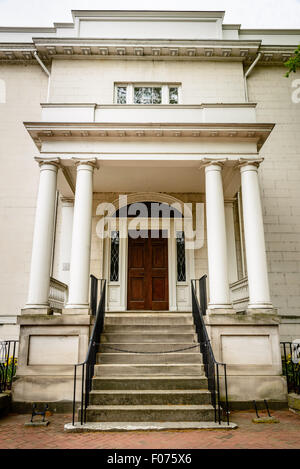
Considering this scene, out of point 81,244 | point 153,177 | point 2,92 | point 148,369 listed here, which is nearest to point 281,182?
point 153,177

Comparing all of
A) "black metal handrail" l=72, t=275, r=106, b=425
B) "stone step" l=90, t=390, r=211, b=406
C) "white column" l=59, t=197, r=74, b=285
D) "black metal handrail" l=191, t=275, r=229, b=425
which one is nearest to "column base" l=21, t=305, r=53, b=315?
"black metal handrail" l=72, t=275, r=106, b=425

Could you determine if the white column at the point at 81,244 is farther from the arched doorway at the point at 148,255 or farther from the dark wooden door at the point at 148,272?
the dark wooden door at the point at 148,272

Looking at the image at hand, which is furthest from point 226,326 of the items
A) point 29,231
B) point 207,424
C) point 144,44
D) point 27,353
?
point 144,44

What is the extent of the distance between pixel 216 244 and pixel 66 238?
16.7 ft

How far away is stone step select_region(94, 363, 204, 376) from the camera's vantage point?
277 inches

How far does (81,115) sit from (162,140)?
2264 millimetres

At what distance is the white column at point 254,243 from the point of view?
7.98 meters

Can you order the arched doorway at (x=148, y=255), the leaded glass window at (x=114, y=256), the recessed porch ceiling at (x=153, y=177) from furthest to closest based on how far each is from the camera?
the leaded glass window at (x=114, y=256) < the arched doorway at (x=148, y=255) < the recessed porch ceiling at (x=153, y=177)

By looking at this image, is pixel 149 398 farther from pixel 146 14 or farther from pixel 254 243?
pixel 146 14

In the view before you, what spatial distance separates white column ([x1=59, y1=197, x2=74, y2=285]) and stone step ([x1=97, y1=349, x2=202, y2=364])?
13.0 feet

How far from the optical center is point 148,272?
38.8 ft

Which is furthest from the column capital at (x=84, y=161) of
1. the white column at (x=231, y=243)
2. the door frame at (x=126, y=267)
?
the white column at (x=231, y=243)

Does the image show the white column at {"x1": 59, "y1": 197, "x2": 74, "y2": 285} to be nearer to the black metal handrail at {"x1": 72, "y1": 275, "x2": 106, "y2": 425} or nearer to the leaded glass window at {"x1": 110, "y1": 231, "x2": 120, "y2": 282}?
the leaded glass window at {"x1": 110, "y1": 231, "x2": 120, "y2": 282}
